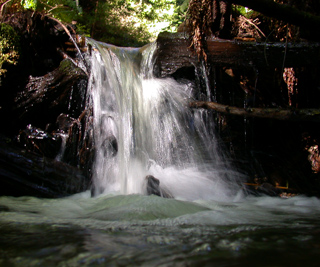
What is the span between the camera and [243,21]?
6277 millimetres

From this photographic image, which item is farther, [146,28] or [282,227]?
[146,28]

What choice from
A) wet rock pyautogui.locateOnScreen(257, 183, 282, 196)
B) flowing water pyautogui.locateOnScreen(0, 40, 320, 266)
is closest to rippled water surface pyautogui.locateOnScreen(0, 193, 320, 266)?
flowing water pyautogui.locateOnScreen(0, 40, 320, 266)

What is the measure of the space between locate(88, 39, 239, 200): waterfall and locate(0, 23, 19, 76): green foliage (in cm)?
136

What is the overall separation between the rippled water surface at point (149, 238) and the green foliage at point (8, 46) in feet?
8.58

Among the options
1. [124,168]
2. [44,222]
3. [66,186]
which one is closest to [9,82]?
[66,186]

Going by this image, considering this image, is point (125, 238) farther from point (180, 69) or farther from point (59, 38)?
point (59, 38)

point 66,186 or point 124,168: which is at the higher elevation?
point 124,168

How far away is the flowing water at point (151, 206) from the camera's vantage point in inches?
61.9

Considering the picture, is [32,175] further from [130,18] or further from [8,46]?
[130,18]

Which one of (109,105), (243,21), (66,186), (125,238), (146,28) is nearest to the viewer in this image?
(125,238)

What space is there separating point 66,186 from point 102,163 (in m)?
0.81

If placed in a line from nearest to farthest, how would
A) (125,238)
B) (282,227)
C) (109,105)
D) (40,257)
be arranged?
(40,257), (125,238), (282,227), (109,105)

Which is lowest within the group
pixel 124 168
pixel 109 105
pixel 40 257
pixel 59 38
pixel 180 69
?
pixel 40 257

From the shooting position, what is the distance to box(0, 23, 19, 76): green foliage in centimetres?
444
